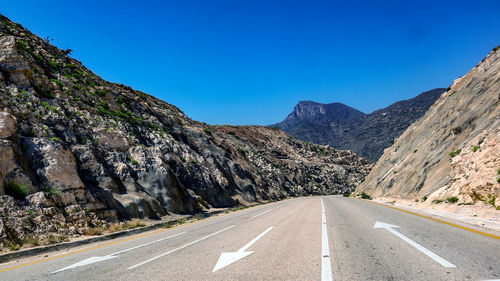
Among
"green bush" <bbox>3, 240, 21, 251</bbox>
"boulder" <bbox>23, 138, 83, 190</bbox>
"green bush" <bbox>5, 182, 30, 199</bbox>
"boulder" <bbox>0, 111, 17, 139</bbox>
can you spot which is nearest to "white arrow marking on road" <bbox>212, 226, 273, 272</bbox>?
"green bush" <bbox>3, 240, 21, 251</bbox>

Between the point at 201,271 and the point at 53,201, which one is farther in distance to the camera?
the point at 53,201

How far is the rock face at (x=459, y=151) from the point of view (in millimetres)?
14273

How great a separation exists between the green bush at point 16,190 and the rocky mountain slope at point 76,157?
0.03 m

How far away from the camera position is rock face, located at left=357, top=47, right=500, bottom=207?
14273 millimetres

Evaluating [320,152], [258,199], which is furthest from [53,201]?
[320,152]

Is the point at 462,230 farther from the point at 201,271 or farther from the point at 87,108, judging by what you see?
the point at 87,108

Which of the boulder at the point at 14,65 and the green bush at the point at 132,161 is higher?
the boulder at the point at 14,65

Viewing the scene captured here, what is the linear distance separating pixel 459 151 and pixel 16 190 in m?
24.6

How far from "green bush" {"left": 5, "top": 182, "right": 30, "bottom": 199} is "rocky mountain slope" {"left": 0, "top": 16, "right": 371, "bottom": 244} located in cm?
3

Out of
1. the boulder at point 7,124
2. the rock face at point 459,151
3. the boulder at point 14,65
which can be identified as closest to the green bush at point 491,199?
the rock face at point 459,151

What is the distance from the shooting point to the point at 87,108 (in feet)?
70.9

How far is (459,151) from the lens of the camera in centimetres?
1950

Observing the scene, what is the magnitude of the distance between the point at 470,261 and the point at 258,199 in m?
36.2

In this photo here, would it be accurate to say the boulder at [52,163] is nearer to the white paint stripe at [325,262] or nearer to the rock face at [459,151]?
the white paint stripe at [325,262]
